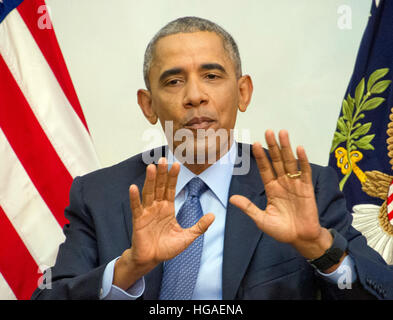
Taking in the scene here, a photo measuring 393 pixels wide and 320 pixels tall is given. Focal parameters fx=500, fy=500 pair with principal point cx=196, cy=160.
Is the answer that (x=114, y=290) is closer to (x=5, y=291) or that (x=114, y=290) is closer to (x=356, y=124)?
(x=5, y=291)

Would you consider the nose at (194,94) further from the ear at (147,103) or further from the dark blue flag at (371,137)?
the dark blue flag at (371,137)

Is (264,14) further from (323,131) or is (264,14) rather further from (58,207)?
Result: (58,207)

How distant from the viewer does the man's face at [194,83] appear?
1910 mm

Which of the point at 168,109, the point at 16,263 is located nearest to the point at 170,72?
the point at 168,109

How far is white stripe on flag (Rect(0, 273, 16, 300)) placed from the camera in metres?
2.39

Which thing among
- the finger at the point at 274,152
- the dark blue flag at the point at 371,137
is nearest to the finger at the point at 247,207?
the finger at the point at 274,152

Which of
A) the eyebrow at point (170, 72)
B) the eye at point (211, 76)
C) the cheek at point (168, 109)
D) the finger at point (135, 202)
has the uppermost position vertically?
the eyebrow at point (170, 72)

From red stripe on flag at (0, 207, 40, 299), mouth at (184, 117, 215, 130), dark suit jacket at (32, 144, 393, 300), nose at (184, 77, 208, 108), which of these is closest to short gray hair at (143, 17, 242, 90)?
nose at (184, 77, 208, 108)

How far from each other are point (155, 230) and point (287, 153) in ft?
1.56

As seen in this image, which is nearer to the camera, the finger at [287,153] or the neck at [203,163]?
the finger at [287,153]

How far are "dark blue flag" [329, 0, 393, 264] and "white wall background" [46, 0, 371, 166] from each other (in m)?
0.34

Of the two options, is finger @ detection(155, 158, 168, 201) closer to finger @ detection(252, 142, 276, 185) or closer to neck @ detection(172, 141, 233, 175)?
finger @ detection(252, 142, 276, 185)

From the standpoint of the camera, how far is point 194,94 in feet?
6.24

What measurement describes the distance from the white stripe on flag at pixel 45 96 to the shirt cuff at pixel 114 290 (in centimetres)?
109
